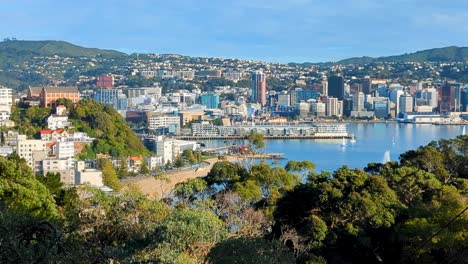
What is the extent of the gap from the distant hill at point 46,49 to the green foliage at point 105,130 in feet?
131

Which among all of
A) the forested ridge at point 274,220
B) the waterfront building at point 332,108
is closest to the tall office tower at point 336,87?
the waterfront building at point 332,108

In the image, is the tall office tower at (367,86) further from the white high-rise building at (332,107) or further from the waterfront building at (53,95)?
the waterfront building at (53,95)

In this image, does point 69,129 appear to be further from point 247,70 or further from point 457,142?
Result: point 247,70

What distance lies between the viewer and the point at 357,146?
20.7m

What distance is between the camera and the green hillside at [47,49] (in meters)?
54.4

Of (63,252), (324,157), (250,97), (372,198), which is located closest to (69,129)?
(324,157)

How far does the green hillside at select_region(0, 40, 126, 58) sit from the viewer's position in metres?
54.4

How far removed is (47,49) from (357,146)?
1676 inches

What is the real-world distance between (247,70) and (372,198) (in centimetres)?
5142

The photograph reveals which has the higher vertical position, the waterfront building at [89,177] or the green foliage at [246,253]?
the green foliage at [246,253]

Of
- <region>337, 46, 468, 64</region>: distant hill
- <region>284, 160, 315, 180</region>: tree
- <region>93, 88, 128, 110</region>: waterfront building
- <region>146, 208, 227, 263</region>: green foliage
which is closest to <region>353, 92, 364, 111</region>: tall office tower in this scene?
<region>93, 88, 128, 110</region>: waterfront building

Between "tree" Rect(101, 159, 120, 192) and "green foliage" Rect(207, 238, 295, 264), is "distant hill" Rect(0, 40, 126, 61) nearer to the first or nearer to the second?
"tree" Rect(101, 159, 120, 192)

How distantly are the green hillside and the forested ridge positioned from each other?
51.5 meters

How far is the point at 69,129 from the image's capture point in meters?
14.7
